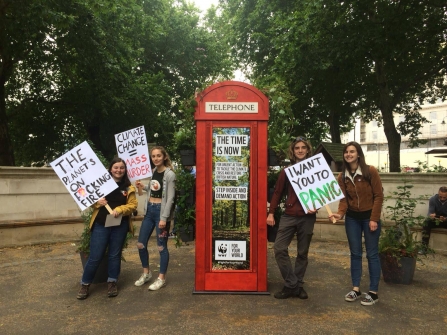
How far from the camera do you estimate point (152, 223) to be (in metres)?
5.14

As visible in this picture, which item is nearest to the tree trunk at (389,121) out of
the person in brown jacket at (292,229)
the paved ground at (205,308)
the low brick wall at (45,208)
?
the low brick wall at (45,208)

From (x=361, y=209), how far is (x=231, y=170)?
63.9 inches

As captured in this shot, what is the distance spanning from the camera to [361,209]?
4641mm

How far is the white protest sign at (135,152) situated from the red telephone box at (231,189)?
1526 millimetres

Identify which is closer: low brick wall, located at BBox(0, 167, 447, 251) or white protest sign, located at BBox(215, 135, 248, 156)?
white protest sign, located at BBox(215, 135, 248, 156)

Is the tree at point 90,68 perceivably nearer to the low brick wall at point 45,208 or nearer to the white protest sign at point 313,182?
the low brick wall at point 45,208

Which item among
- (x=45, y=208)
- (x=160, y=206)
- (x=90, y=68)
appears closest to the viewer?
(x=160, y=206)

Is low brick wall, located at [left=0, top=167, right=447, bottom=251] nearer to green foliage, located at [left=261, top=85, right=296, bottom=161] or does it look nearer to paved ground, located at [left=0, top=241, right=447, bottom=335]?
paved ground, located at [left=0, top=241, right=447, bottom=335]

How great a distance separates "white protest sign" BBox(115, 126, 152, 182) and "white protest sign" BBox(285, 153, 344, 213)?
239cm

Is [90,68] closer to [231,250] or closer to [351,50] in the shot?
[351,50]

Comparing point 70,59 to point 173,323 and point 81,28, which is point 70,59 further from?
point 173,323

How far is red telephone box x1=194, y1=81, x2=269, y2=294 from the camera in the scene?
478 centimetres

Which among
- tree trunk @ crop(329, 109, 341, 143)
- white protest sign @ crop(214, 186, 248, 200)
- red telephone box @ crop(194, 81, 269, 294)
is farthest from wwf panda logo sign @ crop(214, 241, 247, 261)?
tree trunk @ crop(329, 109, 341, 143)

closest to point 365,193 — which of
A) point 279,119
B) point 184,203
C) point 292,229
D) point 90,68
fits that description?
point 292,229
